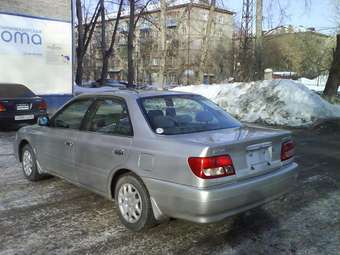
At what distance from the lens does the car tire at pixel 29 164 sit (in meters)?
6.36

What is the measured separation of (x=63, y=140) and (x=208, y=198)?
2.50 m

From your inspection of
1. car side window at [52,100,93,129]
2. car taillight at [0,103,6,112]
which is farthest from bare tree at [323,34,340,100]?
car side window at [52,100,93,129]

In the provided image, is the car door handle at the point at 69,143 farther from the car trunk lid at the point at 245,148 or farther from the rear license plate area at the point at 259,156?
the rear license plate area at the point at 259,156

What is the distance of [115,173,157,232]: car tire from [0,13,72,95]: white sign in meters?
13.4

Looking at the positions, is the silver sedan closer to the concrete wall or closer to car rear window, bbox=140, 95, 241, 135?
car rear window, bbox=140, 95, 241, 135

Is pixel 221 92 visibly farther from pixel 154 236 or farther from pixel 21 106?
pixel 154 236

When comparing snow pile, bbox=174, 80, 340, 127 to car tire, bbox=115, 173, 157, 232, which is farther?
snow pile, bbox=174, 80, 340, 127

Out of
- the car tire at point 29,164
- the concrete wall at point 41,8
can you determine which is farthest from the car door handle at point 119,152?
the concrete wall at point 41,8

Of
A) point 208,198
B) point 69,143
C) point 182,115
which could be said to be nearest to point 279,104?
point 182,115

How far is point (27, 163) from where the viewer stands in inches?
259

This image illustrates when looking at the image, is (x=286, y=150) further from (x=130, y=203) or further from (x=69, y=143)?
(x=69, y=143)

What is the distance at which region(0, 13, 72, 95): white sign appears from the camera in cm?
1638

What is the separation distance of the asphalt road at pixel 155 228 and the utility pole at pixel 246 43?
2547cm

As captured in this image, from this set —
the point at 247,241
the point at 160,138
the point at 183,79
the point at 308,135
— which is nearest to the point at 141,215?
the point at 160,138
